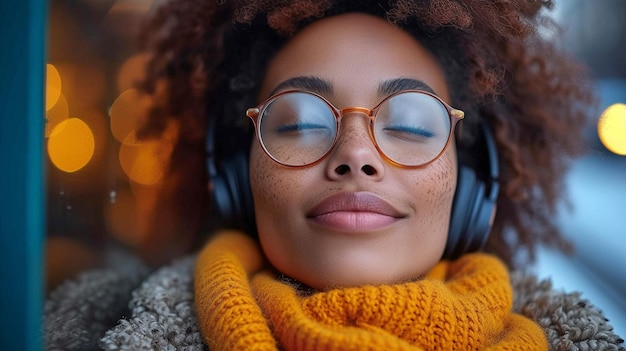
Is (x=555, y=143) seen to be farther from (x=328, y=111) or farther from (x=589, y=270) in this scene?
(x=328, y=111)

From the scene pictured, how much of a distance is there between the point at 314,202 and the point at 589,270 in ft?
4.11

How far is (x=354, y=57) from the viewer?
3.32 ft

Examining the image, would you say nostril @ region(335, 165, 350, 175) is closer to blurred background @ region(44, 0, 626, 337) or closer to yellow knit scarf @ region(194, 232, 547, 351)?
yellow knit scarf @ region(194, 232, 547, 351)

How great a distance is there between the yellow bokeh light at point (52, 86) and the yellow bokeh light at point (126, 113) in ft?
0.61

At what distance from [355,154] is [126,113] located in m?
0.63

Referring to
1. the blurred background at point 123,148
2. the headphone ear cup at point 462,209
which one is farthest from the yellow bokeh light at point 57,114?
→ the headphone ear cup at point 462,209

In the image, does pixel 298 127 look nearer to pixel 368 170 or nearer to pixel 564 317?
pixel 368 170

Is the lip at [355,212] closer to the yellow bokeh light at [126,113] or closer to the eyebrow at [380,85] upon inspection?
the eyebrow at [380,85]

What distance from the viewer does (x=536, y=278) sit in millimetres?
1226

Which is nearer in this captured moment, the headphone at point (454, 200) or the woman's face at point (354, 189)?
the woman's face at point (354, 189)

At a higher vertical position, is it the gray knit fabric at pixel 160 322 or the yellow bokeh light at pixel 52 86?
the yellow bokeh light at pixel 52 86

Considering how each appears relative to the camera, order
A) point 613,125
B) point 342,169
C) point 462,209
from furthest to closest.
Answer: point 613,125, point 462,209, point 342,169

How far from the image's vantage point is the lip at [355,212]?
3.06ft

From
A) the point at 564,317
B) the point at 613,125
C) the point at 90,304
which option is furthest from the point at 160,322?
the point at 613,125
